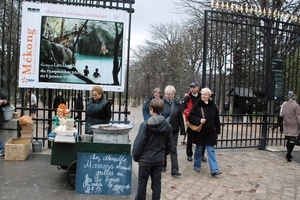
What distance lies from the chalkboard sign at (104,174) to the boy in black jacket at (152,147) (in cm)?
67

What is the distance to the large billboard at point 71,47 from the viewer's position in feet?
22.3

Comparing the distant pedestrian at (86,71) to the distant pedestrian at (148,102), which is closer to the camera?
the distant pedestrian at (148,102)

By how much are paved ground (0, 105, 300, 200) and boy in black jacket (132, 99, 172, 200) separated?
2.48 feet

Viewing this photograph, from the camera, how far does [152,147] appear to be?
3854mm

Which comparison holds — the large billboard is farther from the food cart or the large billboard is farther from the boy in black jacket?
the boy in black jacket

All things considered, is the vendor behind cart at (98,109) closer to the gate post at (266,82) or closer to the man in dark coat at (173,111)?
the man in dark coat at (173,111)

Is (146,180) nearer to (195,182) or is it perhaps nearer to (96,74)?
(195,182)

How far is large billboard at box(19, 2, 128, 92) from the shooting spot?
6801 millimetres

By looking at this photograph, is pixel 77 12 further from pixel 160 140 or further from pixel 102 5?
pixel 160 140

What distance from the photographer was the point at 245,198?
4.68m

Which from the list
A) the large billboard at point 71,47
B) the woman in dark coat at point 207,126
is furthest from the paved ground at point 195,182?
the large billboard at point 71,47

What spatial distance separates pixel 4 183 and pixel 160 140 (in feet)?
9.07

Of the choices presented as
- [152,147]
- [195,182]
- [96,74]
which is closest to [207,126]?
[195,182]

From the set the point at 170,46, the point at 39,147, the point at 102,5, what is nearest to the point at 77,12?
the point at 102,5
